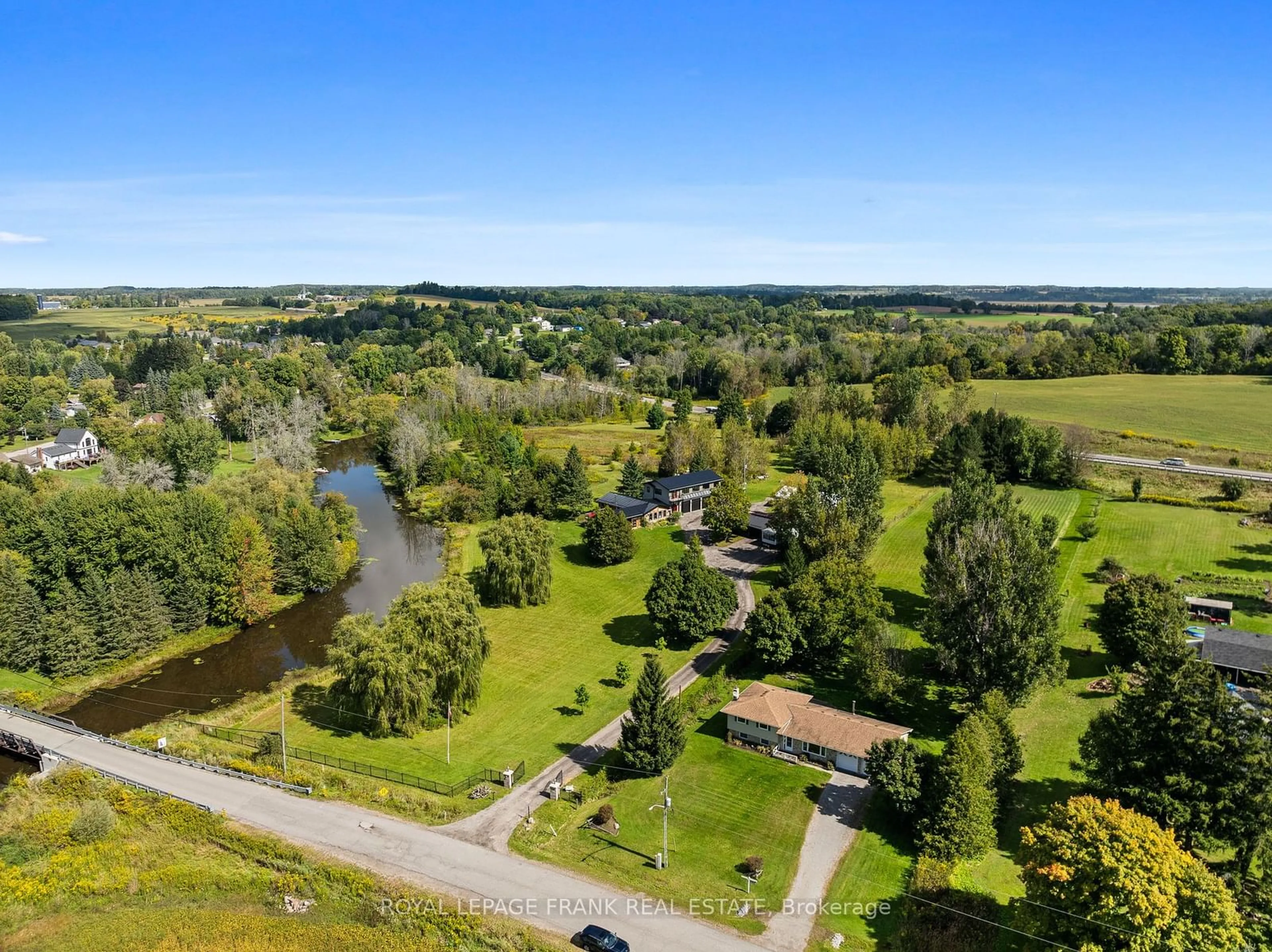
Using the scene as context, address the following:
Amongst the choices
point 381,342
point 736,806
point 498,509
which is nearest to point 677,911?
point 736,806

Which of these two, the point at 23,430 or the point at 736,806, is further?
the point at 23,430

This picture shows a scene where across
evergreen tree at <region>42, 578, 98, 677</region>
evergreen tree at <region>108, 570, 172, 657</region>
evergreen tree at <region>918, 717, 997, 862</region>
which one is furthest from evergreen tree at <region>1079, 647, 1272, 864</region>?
evergreen tree at <region>42, 578, 98, 677</region>

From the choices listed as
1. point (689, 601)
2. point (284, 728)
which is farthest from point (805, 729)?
point (284, 728)

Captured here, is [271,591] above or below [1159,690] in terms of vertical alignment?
below

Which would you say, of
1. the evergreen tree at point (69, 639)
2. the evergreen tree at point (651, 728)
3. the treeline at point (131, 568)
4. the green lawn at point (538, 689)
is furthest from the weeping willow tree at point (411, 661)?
the evergreen tree at point (69, 639)

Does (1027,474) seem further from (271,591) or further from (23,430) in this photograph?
(23,430)
